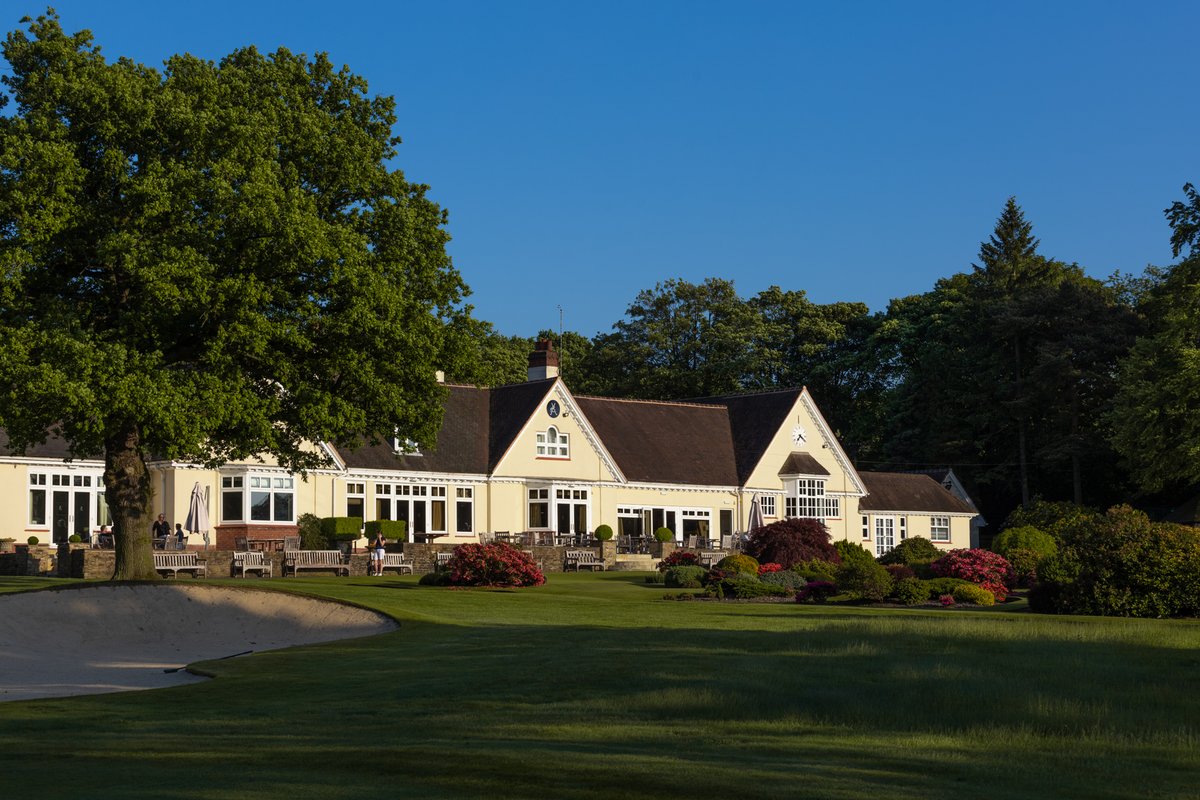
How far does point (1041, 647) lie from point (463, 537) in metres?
42.0

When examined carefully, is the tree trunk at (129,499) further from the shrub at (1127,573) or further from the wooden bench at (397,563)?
the shrub at (1127,573)

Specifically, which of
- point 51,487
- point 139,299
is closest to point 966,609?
point 139,299

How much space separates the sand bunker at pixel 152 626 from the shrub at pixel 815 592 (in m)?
11.6

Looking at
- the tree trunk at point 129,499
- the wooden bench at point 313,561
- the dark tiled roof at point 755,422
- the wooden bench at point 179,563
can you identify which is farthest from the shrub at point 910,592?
the dark tiled roof at point 755,422

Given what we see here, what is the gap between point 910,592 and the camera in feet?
113

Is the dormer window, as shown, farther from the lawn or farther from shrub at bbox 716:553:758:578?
the lawn

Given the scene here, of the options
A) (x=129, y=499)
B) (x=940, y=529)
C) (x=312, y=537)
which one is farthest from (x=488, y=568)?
(x=940, y=529)

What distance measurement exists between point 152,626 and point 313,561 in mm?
14497

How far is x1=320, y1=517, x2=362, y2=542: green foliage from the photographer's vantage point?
51625 millimetres

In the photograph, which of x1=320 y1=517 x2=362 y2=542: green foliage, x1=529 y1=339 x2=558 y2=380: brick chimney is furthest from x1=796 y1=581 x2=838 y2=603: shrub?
x1=529 y1=339 x2=558 y2=380: brick chimney

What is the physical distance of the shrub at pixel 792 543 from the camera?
1775 inches

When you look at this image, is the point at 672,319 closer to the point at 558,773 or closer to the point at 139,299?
the point at 139,299

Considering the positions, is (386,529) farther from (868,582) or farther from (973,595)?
(973,595)

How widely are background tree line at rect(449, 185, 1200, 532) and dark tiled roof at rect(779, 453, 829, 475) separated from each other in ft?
46.1
